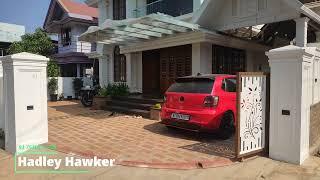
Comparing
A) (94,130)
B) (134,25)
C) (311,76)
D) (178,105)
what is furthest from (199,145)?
(134,25)

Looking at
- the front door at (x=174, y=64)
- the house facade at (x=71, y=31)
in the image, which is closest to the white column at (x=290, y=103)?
the front door at (x=174, y=64)

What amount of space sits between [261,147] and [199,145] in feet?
4.59

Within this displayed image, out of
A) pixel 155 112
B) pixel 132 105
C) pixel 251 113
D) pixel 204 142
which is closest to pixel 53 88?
pixel 132 105

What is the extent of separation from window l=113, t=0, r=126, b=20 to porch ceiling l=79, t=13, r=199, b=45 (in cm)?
411

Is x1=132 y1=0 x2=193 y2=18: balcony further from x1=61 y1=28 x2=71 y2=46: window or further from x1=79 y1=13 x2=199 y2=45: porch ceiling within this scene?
x1=61 y1=28 x2=71 y2=46: window

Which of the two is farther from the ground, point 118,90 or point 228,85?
point 228,85

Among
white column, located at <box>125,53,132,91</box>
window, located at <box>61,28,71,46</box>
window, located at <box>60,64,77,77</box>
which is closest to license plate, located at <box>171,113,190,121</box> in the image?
white column, located at <box>125,53,132,91</box>

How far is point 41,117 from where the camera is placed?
6121mm

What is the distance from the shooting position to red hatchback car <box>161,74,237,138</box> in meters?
6.68

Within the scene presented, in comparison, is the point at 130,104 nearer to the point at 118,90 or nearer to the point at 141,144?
the point at 118,90

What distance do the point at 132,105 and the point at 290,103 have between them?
754cm

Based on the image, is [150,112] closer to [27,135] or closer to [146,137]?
→ [146,137]

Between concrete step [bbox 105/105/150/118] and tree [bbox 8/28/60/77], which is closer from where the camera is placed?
concrete step [bbox 105/105/150/118]

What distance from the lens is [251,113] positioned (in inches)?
209
